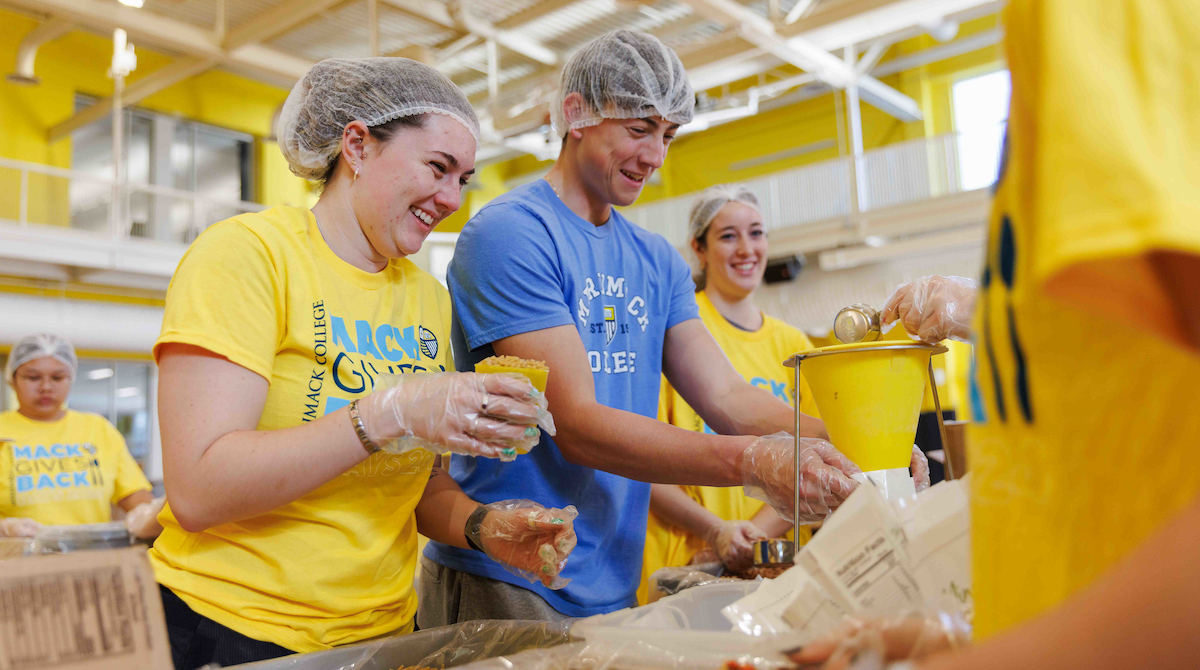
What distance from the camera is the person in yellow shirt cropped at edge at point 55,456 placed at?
407cm

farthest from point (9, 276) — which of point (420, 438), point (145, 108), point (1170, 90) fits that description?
point (1170, 90)

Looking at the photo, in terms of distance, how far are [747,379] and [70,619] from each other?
2.10 metres

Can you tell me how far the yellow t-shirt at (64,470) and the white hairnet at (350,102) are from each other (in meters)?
3.45

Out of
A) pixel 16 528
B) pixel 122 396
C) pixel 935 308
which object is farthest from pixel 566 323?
pixel 122 396

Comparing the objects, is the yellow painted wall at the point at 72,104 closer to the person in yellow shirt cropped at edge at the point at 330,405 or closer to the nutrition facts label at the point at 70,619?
the person in yellow shirt cropped at edge at the point at 330,405

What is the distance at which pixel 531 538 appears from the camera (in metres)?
1.39

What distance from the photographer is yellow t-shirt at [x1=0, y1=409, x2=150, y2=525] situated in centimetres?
405

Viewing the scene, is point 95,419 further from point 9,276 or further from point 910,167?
point 910,167

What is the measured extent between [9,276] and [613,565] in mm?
8851

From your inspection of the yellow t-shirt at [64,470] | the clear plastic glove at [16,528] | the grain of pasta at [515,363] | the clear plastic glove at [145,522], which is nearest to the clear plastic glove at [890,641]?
the grain of pasta at [515,363]

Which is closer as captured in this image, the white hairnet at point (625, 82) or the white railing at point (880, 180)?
the white hairnet at point (625, 82)

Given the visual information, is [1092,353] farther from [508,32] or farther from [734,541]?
[508,32]

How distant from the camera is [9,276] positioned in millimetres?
8336

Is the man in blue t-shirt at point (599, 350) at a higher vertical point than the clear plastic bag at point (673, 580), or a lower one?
higher
